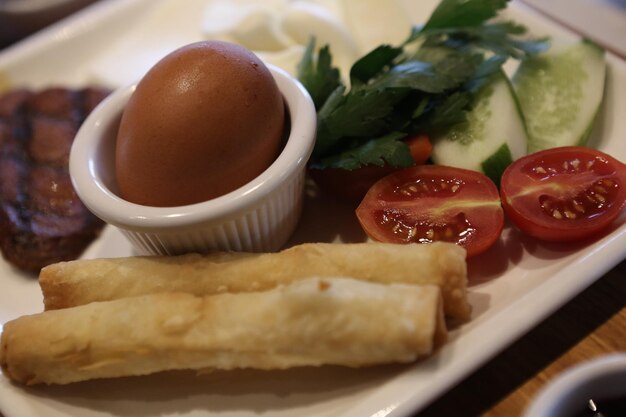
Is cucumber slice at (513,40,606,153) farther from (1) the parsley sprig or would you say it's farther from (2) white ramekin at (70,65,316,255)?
(2) white ramekin at (70,65,316,255)

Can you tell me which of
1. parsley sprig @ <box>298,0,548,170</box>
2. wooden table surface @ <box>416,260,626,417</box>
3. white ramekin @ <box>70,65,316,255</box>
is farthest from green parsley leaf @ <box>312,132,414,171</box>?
wooden table surface @ <box>416,260,626,417</box>

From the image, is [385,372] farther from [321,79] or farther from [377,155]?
[321,79]

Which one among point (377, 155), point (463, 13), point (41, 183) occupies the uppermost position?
point (463, 13)

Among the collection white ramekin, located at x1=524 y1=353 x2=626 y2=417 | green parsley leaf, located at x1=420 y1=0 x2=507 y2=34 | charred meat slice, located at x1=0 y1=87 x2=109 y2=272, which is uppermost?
green parsley leaf, located at x1=420 y1=0 x2=507 y2=34

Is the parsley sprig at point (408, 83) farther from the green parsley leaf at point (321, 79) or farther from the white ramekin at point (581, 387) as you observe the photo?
the white ramekin at point (581, 387)

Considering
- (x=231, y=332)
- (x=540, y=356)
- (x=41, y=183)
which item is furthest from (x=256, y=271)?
(x=41, y=183)

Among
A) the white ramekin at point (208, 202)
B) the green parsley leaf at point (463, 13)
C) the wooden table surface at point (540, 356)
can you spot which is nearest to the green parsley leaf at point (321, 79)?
the white ramekin at point (208, 202)

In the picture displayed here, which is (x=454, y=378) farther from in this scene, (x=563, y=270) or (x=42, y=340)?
(x=42, y=340)
